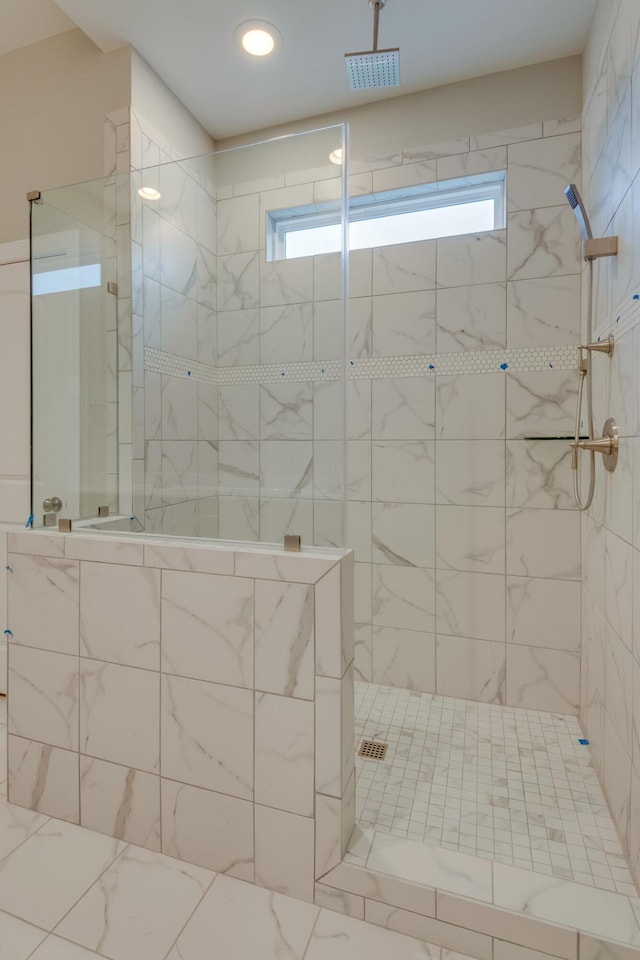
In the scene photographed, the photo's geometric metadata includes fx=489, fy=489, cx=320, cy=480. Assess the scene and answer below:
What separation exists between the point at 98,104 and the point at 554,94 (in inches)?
74.5

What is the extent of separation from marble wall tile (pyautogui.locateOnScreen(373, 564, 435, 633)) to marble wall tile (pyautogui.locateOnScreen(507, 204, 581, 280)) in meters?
1.38

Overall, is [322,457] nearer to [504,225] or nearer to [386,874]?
[386,874]

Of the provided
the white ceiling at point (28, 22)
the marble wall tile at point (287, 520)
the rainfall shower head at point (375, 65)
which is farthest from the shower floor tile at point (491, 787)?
the white ceiling at point (28, 22)

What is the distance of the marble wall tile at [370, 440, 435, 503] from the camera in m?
2.23

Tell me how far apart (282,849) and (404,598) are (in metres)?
1.22

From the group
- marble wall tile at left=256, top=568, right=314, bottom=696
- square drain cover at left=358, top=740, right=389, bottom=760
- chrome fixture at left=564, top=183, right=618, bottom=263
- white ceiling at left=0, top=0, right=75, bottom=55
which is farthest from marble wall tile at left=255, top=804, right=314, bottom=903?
white ceiling at left=0, top=0, right=75, bottom=55

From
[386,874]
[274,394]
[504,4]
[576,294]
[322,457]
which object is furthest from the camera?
[576,294]

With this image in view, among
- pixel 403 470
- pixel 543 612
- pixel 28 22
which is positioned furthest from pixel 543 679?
pixel 28 22

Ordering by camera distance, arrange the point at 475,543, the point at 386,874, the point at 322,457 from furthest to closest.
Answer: the point at 475,543 → the point at 322,457 → the point at 386,874

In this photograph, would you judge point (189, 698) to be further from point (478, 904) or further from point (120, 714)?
point (478, 904)

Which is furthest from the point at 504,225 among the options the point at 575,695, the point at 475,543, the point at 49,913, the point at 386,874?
the point at 49,913

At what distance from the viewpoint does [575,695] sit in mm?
2059

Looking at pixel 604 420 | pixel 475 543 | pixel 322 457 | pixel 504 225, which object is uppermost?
pixel 504 225

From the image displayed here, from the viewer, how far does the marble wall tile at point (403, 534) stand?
224cm
